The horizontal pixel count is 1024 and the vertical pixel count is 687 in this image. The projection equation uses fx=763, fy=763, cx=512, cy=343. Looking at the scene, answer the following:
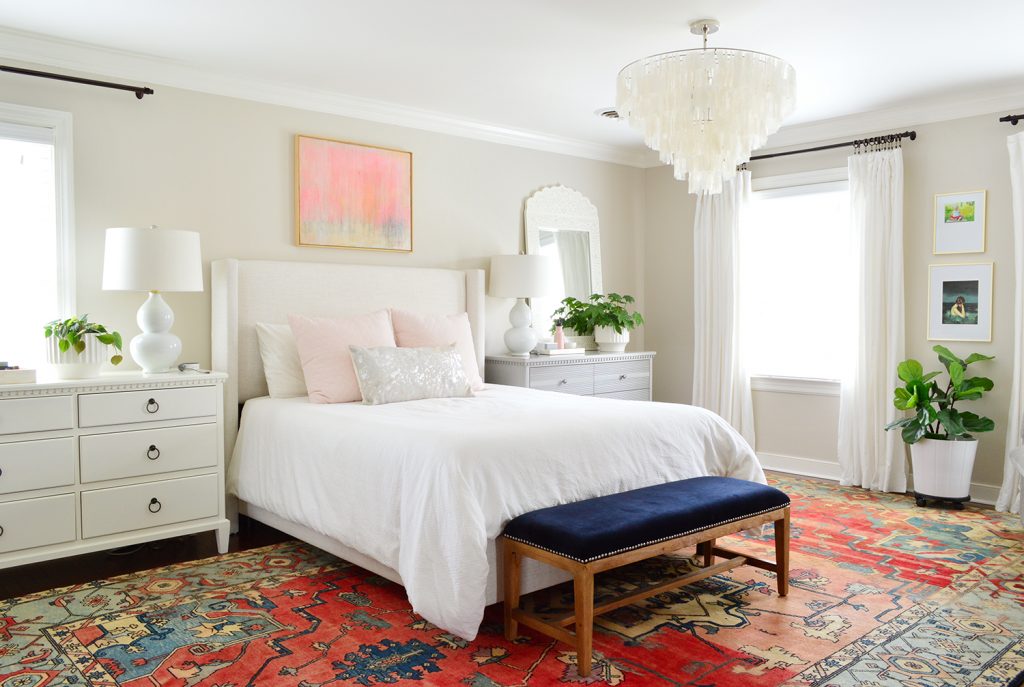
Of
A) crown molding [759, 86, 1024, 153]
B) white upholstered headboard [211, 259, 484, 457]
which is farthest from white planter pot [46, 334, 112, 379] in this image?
crown molding [759, 86, 1024, 153]

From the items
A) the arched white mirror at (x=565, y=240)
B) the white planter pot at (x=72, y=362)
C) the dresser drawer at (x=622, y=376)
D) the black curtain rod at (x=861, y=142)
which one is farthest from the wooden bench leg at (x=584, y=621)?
the black curtain rod at (x=861, y=142)

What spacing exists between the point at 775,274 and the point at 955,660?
374 centimetres

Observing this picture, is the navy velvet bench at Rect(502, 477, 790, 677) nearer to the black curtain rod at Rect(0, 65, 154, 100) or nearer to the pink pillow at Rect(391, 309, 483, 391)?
the pink pillow at Rect(391, 309, 483, 391)

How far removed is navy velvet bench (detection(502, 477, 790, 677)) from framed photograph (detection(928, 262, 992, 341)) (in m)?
2.54

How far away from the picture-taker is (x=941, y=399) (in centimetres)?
480

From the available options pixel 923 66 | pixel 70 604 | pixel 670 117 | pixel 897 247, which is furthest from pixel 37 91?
pixel 897 247

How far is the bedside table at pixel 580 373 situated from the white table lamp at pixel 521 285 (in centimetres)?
13

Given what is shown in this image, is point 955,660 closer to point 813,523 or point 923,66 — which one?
point 813,523

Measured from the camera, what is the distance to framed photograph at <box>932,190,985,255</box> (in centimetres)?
481

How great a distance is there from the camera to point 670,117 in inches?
132

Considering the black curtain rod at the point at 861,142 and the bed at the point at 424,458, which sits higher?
the black curtain rod at the point at 861,142

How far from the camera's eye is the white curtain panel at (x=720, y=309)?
233 inches

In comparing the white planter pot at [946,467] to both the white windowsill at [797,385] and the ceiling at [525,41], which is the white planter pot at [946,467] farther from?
the ceiling at [525,41]

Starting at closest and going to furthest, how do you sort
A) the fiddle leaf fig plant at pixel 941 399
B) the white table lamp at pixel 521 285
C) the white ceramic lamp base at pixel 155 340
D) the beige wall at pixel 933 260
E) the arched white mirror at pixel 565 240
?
1. the white ceramic lamp base at pixel 155 340
2. the fiddle leaf fig plant at pixel 941 399
3. the beige wall at pixel 933 260
4. the white table lamp at pixel 521 285
5. the arched white mirror at pixel 565 240
